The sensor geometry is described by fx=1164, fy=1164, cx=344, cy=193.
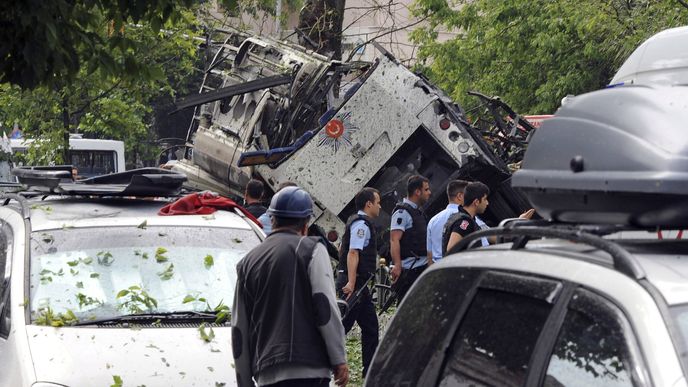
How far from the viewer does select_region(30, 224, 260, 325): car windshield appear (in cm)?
648

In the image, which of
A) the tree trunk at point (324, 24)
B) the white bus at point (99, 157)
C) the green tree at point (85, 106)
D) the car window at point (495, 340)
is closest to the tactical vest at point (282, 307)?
the car window at point (495, 340)

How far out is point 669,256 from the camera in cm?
307

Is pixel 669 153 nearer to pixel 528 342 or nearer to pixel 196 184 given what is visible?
pixel 528 342

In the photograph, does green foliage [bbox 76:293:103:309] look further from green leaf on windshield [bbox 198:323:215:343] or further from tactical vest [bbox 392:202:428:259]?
tactical vest [bbox 392:202:428:259]

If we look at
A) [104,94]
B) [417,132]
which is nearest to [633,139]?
[417,132]

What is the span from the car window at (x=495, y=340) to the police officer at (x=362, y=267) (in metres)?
6.17

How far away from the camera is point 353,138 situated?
536 inches

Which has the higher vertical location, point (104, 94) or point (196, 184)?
point (104, 94)

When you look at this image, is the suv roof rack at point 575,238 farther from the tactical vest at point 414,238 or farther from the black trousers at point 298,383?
the tactical vest at point 414,238

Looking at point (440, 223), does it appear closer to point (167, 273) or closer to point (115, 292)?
point (167, 273)

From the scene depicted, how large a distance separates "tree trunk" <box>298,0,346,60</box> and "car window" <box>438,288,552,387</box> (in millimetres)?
13433

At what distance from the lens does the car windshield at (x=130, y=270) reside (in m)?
6.48

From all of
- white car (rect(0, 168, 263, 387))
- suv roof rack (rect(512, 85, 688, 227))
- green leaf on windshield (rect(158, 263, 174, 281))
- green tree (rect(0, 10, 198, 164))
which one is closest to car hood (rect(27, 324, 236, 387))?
white car (rect(0, 168, 263, 387))

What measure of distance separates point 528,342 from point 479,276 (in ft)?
1.50
